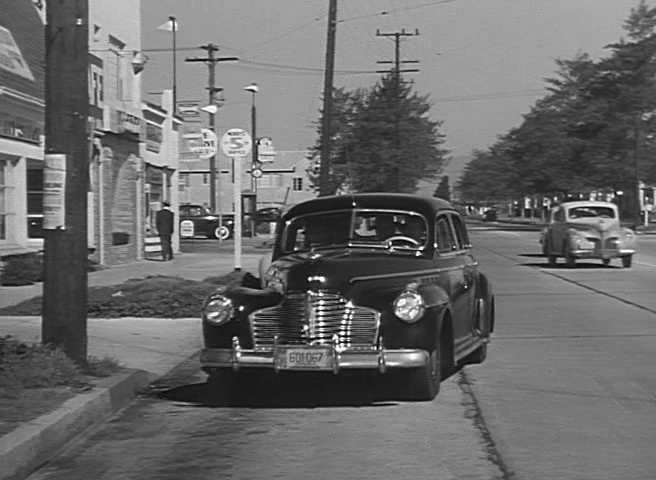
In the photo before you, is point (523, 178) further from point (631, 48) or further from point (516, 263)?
point (516, 263)

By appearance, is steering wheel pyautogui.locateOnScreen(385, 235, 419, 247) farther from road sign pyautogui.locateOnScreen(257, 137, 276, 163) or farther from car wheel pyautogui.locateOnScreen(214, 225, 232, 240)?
car wheel pyautogui.locateOnScreen(214, 225, 232, 240)

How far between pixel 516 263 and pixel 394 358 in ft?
87.0

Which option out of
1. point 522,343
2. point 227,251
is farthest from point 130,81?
point 522,343

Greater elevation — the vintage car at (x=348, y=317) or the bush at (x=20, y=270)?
the vintage car at (x=348, y=317)

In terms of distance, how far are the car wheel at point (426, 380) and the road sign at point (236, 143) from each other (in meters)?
12.7

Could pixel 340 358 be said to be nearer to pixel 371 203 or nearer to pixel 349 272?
pixel 349 272

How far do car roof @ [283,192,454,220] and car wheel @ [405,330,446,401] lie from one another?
1985 mm

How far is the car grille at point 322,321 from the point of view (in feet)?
33.7

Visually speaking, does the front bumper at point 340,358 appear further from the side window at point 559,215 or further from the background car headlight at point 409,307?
the side window at point 559,215

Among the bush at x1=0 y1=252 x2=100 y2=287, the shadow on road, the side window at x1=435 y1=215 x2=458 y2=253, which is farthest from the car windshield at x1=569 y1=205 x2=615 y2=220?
the shadow on road

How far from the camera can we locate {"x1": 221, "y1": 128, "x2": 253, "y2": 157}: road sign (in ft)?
75.8

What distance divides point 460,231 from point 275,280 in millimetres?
3285

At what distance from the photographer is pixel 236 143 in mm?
23125

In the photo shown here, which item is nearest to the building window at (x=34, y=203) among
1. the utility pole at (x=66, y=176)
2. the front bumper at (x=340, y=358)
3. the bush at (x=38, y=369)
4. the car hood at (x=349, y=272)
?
the bush at (x=38, y=369)
